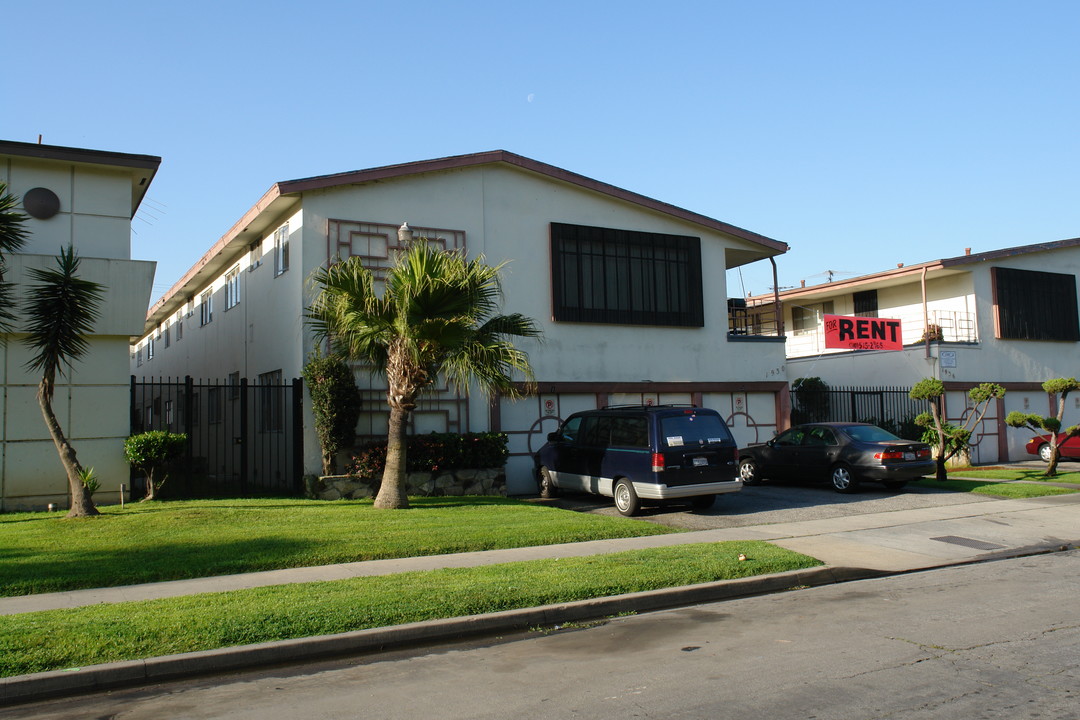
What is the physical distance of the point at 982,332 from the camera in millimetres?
26875

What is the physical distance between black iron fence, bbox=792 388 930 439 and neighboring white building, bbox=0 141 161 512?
16429 millimetres

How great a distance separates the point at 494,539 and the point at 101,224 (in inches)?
365

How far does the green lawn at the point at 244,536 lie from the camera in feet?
31.7

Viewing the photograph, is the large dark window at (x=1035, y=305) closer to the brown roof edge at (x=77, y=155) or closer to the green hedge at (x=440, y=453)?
the green hedge at (x=440, y=453)

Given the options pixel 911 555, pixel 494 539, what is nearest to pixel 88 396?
pixel 494 539

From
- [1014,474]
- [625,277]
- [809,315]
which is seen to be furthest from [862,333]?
[625,277]

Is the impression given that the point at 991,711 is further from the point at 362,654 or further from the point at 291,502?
the point at 291,502

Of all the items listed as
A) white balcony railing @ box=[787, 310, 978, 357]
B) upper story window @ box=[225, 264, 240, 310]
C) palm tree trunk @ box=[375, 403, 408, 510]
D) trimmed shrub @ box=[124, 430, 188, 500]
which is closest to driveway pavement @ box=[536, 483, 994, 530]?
palm tree trunk @ box=[375, 403, 408, 510]

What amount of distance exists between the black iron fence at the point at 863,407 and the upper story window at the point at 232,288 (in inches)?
586

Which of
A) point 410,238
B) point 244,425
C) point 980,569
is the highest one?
point 410,238

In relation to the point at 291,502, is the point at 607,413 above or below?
above

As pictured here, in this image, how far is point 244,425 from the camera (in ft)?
54.9

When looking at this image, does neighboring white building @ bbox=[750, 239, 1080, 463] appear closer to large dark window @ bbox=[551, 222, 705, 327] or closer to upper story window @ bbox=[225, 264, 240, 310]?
large dark window @ bbox=[551, 222, 705, 327]

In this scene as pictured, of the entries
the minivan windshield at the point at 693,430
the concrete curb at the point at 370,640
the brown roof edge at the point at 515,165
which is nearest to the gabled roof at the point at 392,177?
the brown roof edge at the point at 515,165
